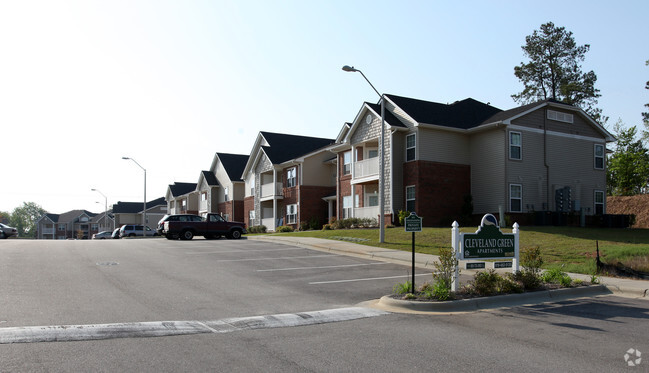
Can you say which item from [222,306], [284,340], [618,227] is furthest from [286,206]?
[284,340]

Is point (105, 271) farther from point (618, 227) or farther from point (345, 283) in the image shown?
point (618, 227)

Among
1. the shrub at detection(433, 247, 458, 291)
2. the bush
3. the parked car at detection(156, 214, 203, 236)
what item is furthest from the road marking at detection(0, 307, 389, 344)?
the bush

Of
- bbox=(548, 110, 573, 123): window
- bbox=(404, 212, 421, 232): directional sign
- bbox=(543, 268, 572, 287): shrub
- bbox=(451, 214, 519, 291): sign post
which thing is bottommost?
bbox=(543, 268, 572, 287): shrub

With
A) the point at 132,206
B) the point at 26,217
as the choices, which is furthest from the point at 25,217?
the point at 132,206

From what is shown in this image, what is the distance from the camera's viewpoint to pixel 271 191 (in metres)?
48.2

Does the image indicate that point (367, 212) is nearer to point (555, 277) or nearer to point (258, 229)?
point (258, 229)

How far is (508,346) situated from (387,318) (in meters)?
2.54

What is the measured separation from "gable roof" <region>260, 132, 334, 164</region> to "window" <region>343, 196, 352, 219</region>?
12.0 meters

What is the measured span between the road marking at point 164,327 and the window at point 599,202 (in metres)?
29.3

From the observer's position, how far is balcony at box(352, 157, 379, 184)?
33.1 m

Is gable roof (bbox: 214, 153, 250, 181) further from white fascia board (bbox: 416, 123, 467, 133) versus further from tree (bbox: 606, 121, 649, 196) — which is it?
tree (bbox: 606, 121, 649, 196)

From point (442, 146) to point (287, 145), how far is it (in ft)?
74.6

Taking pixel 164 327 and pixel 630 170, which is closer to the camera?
pixel 164 327

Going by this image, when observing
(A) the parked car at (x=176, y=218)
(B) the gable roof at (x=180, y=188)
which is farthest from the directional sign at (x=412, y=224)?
(B) the gable roof at (x=180, y=188)
